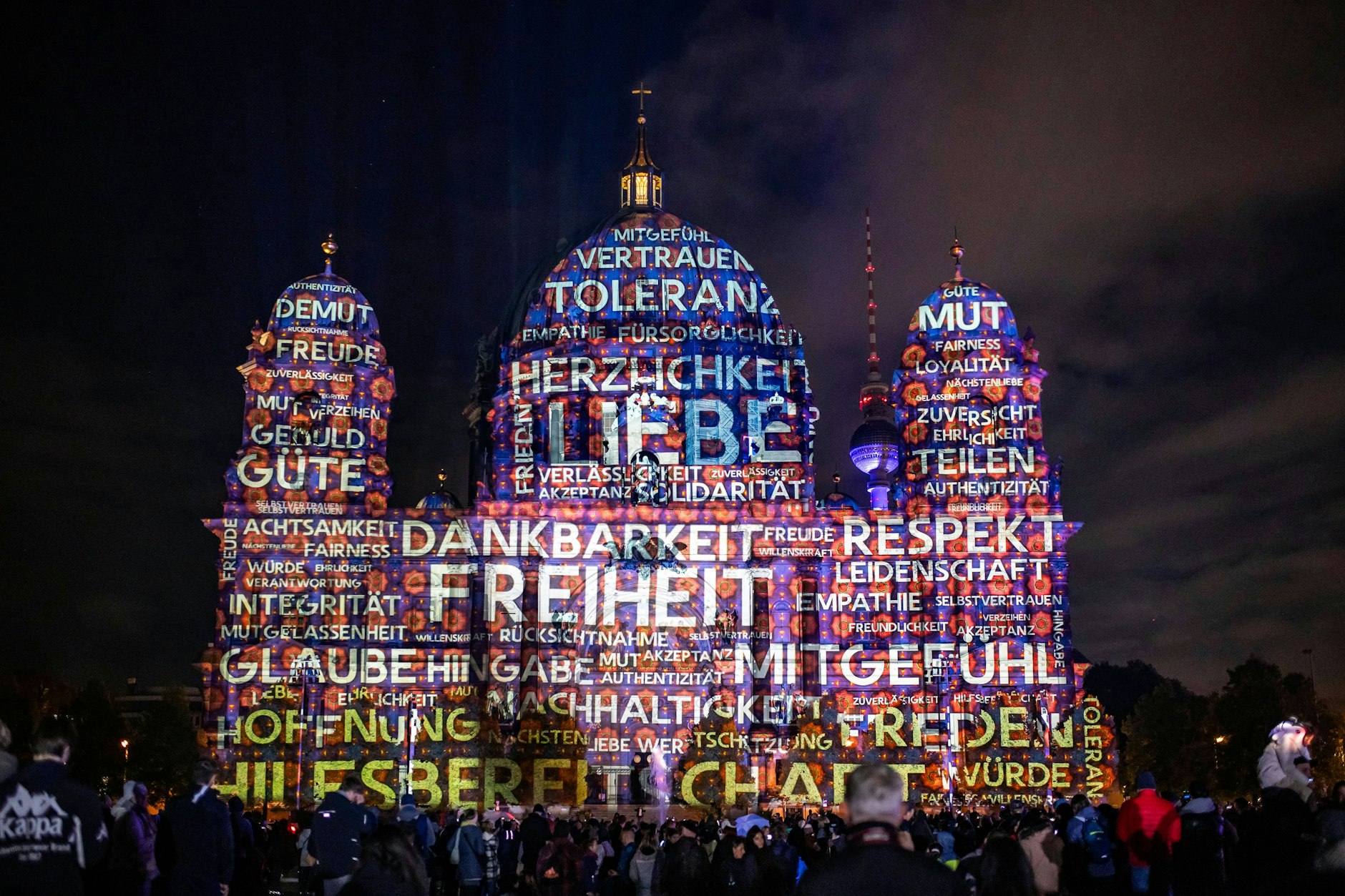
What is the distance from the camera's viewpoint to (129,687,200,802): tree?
88125mm

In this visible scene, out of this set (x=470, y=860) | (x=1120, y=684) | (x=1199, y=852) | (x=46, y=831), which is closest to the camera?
(x=46, y=831)

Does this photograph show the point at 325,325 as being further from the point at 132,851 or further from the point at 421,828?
the point at 132,851

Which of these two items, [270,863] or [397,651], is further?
[397,651]

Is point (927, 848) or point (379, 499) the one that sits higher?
point (379, 499)

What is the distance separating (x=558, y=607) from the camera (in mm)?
81938

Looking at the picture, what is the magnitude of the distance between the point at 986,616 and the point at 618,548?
17976mm

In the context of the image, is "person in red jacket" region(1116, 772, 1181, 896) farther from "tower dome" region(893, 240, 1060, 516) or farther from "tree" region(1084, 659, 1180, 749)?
"tree" region(1084, 659, 1180, 749)

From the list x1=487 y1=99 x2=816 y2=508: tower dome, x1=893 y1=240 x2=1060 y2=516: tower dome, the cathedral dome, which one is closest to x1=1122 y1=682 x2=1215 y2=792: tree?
x1=893 y1=240 x2=1060 y2=516: tower dome

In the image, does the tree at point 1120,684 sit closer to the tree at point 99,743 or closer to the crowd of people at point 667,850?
the tree at point 99,743

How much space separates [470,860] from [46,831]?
1592 cm

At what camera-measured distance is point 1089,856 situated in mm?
25281

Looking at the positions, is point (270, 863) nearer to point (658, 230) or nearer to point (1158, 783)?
point (658, 230)

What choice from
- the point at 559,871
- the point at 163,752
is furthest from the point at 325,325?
the point at 559,871

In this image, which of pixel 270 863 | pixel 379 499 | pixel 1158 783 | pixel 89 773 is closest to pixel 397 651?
pixel 379 499
